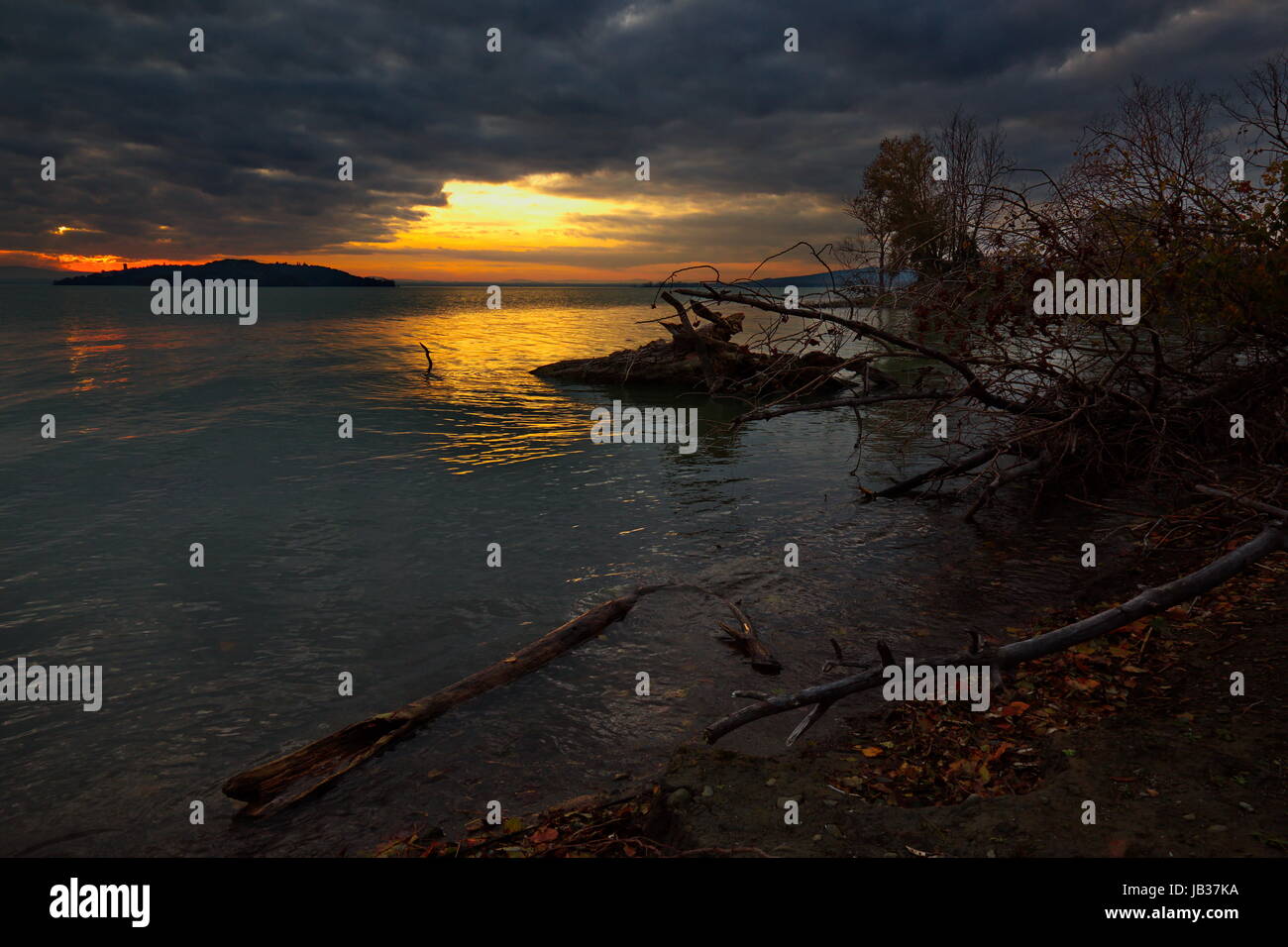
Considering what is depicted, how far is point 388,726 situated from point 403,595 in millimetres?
4156

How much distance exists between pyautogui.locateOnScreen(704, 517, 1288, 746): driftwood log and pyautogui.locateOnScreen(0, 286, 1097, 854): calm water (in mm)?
1393

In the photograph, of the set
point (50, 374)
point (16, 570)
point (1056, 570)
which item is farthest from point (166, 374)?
point (1056, 570)

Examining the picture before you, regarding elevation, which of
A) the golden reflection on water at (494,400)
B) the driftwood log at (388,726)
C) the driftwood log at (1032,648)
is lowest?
the driftwood log at (388,726)

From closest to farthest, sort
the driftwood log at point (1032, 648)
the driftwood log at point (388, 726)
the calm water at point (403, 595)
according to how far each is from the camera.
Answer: the driftwood log at point (1032, 648) < the driftwood log at point (388, 726) < the calm water at point (403, 595)

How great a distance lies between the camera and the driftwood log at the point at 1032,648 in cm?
526

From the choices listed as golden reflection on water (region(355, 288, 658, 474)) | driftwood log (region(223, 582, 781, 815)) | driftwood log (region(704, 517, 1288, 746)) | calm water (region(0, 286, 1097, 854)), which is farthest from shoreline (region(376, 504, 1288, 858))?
golden reflection on water (region(355, 288, 658, 474))

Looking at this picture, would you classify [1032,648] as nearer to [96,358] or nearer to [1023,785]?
[1023,785]

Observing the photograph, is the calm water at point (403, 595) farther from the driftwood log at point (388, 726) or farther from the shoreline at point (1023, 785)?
the shoreline at point (1023, 785)

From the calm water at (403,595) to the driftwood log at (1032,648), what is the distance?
1393mm

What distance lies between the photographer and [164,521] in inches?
581

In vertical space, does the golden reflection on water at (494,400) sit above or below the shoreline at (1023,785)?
above

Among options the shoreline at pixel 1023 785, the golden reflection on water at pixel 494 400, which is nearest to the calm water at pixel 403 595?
the golden reflection on water at pixel 494 400

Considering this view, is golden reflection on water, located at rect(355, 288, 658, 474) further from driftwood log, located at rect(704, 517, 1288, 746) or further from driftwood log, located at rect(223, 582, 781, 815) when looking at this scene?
driftwood log, located at rect(704, 517, 1288, 746)

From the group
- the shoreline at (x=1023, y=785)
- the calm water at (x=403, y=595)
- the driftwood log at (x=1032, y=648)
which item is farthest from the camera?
the calm water at (x=403, y=595)
